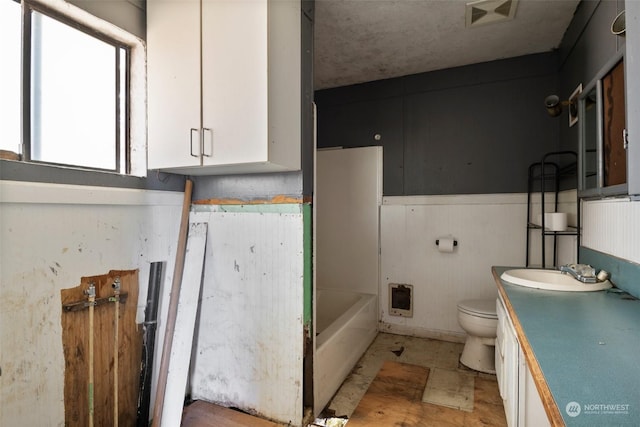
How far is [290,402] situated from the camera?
172cm

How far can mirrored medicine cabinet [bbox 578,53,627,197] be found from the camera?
1.31 meters

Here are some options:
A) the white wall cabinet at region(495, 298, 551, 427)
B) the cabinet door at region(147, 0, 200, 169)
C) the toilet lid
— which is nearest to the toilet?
the toilet lid

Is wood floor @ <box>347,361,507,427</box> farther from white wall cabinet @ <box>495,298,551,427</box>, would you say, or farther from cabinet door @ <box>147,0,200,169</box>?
cabinet door @ <box>147,0,200,169</box>

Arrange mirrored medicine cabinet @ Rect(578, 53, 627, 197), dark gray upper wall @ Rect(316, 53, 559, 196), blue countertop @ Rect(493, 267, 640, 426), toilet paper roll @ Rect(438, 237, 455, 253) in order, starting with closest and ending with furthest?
blue countertop @ Rect(493, 267, 640, 426) < mirrored medicine cabinet @ Rect(578, 53, 627, 197) < dark gray upper wall @ Rect(316, 53, 559, 196) < toilet paper roll @ Rect(438, 237, 455, 253)

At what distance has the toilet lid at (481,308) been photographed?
2.17 m

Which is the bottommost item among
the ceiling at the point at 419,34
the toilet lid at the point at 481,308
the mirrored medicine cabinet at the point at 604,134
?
the toilet lid at the point at 481,308

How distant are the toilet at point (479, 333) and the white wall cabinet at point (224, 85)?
1606mm

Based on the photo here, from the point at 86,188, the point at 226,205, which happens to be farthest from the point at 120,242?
the point at 226,205

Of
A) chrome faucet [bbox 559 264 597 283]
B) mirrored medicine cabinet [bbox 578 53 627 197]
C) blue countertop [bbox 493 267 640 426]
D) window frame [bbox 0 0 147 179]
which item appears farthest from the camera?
chrome faucet [bbox 559 264 597 283]

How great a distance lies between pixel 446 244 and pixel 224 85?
214 cm

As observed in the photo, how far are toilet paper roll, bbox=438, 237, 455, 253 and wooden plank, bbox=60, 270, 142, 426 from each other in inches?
89.3

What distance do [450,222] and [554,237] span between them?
0.74 meters

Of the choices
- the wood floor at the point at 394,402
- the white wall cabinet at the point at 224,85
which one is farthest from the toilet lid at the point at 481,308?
the white wall cabinet at the point at 224,85

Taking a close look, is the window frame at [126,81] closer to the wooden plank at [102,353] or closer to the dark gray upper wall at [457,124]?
the wooden plank at [102,353]
